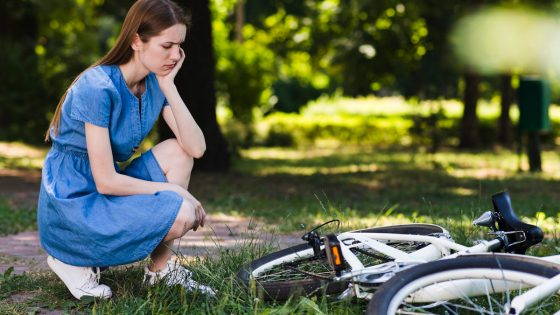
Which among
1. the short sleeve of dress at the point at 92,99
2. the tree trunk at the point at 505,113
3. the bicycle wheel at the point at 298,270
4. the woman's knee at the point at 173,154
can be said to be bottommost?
the tree trunk at the point at 505,113

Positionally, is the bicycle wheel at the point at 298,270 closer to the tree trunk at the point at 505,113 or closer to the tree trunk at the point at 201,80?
the tree trunk at the point at 201,80

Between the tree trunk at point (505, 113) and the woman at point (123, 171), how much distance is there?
62.5ft

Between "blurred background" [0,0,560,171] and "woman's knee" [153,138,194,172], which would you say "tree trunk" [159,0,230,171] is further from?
"woman's knee" [153,138,194,172]

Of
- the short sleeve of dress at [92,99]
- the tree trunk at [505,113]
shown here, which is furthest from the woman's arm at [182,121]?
the tree trunk at [505,113]

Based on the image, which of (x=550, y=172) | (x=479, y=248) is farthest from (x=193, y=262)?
(x=550, y=172)

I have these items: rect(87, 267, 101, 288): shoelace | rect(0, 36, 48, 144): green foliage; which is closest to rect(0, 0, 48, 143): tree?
rect(0, 36, 48, 144): green foliage

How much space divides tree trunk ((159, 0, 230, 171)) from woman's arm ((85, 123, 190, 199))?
787 centimetres

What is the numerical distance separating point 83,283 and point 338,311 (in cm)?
126

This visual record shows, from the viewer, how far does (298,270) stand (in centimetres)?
378

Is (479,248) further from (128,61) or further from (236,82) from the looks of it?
(236,82)

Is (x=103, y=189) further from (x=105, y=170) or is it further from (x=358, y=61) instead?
(x=358, y=61)

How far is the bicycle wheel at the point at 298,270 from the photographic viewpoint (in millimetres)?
3818

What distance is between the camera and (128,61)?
4.31m

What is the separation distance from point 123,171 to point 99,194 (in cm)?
28
